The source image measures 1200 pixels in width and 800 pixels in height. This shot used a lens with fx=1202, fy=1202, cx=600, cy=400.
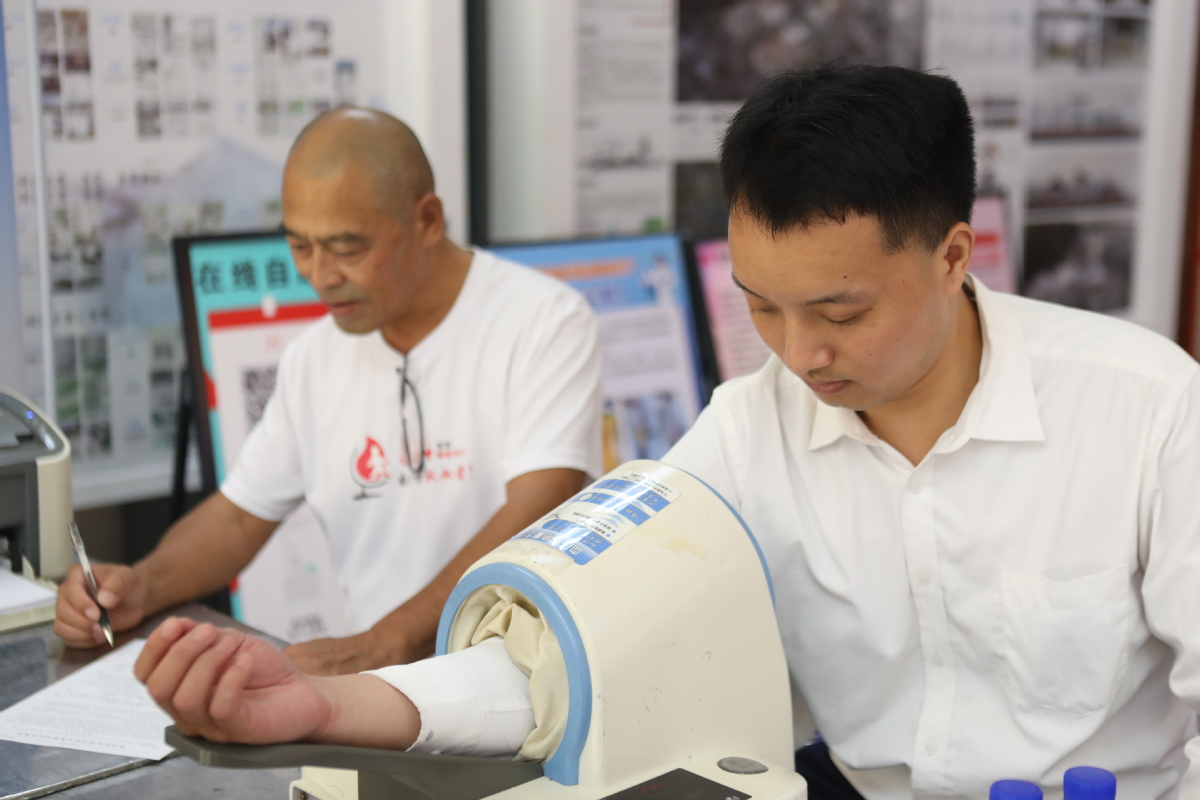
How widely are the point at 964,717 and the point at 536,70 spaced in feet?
7.59

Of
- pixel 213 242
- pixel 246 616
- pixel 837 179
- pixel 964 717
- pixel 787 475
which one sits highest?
pixel 837 179

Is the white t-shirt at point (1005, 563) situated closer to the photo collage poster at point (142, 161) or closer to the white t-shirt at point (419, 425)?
the white t-shirt at point (419, 425)

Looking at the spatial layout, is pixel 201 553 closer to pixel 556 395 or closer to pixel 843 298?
pixel 556 395

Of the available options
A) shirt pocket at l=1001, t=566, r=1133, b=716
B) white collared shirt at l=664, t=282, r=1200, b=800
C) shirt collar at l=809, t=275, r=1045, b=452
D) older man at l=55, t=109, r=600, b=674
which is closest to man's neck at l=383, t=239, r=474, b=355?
older man at l=55, t=109, r=600, b=674

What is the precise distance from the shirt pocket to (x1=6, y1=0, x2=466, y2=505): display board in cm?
215

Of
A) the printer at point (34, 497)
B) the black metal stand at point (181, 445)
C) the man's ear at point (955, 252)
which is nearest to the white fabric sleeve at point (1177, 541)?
the man's ear at point (955, 252)

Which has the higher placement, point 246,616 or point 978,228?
point 978,228

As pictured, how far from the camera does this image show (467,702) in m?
Result: 1.06

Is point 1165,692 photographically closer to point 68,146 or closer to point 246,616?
point 246,616

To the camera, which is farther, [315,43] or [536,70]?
[536,70]

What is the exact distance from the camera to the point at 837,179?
3.77ft

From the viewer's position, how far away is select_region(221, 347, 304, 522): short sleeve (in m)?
2.10

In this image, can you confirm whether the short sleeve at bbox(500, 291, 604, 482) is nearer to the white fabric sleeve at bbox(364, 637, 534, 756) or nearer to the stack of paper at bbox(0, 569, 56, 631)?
the stack of paper at bbox(0, 569, 56, 631)

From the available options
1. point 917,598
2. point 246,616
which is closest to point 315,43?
point 246,616
